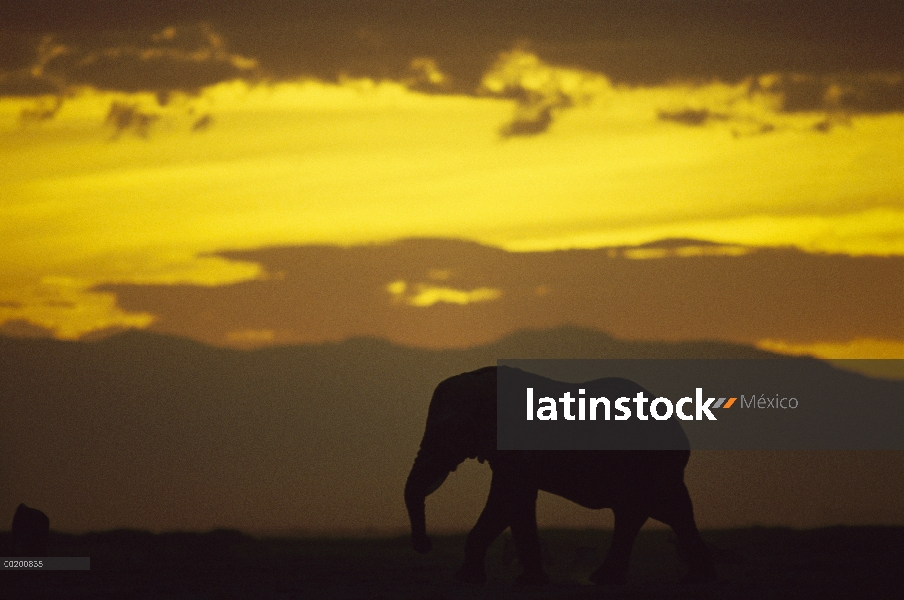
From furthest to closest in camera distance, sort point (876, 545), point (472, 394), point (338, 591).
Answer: point (876, 545)
point (472, 394)
point (338, 591)

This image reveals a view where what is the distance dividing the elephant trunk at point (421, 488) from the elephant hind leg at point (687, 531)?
448 cm

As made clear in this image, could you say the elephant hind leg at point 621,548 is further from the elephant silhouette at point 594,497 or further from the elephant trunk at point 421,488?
the elephant trunk at point 421,488

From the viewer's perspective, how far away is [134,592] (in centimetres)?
2598

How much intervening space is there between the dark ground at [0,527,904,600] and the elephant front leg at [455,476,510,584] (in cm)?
45

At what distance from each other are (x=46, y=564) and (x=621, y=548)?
12.3 meters

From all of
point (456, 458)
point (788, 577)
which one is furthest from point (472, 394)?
point (788, 577)

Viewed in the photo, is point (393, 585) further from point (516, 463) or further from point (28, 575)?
point (28, 575)

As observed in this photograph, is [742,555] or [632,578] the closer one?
[632,578]

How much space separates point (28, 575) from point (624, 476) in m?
12.8

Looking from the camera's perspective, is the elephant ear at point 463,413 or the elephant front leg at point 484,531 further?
the elephant ear at point 463,413

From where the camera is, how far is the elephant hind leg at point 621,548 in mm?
26609

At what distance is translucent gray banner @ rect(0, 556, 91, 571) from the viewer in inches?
1153

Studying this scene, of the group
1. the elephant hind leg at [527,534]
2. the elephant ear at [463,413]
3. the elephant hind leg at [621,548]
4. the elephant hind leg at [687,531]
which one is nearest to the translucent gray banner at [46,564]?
the elephant ear at [463,413]

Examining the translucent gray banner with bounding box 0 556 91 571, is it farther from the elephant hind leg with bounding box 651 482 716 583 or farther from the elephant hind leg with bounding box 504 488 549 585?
the elephant hind leg with bounding box 651 482 716 583
